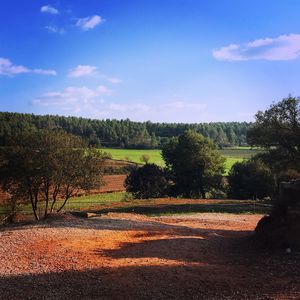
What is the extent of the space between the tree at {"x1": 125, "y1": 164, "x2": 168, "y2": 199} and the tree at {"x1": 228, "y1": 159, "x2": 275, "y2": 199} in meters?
10.4

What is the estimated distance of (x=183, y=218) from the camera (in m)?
29.4

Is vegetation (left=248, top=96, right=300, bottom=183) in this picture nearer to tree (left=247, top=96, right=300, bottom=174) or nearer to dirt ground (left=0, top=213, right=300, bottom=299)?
tree (left=247, top=96, right=300, bottom=174)

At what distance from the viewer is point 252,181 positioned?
55.9 metres

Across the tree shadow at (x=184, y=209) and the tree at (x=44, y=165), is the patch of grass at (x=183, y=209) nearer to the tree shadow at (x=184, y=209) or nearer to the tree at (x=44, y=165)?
the tree shadow at (x=184, y=209)

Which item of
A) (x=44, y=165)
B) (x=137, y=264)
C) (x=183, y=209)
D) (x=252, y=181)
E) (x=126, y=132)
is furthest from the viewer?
(x=126, y=132)

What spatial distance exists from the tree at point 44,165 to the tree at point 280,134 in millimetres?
16049

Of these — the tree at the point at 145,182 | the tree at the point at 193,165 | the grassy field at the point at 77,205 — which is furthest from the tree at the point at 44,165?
the tree at the point at 193,165

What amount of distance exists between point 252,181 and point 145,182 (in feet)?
46.2

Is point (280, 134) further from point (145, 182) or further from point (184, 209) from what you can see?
point (145, 182)

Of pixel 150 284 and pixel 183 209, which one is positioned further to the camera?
pixel 183 209

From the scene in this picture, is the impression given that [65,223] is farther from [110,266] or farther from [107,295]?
[107,295]

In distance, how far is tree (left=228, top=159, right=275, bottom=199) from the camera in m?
55.1

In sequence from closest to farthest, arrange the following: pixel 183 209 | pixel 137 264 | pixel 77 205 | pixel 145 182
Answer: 1. pixel 137 264
2. pixel 183 209
3. pixel 77 205
4. pixel 145 182

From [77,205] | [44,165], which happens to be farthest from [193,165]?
[44,165]
